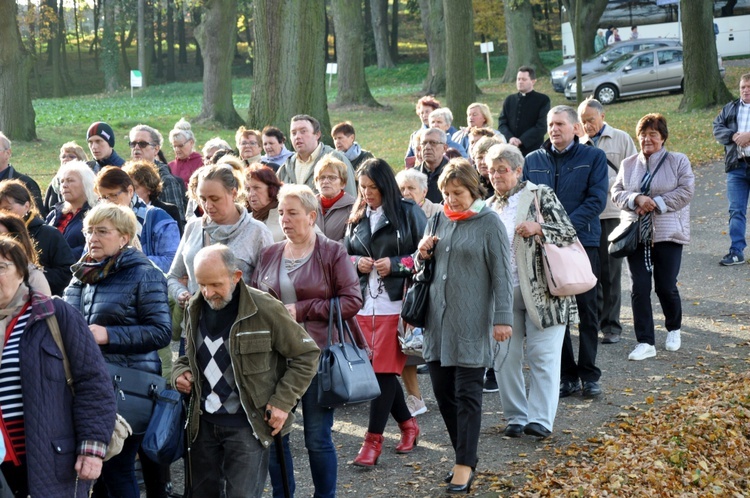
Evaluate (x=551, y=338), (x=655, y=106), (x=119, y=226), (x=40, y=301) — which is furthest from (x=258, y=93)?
(x=655, y=106)

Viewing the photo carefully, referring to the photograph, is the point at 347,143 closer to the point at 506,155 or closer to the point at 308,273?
the point at 506,155

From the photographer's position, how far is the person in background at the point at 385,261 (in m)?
7.43

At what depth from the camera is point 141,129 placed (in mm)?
10727

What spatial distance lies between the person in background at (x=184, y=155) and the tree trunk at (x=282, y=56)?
4.79 metres

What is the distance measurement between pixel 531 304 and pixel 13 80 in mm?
21699

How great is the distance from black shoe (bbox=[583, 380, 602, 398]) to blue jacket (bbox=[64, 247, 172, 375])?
4.15 m

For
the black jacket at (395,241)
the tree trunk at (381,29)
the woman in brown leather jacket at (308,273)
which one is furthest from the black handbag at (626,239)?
the tree trunk at (381,29)

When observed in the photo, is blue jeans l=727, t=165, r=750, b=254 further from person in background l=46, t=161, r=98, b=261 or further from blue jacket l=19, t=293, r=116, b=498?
blue jacket l=19, t=293, r=116, b=498

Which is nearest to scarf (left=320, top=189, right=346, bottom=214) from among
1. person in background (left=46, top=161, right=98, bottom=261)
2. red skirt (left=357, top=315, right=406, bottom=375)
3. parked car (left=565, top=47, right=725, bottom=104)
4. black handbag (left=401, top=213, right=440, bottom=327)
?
red skirt (left=357, top=315, right=406, bottom=375)

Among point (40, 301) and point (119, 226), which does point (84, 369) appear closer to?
point (40, 301)

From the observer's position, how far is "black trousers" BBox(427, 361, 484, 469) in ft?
21.7

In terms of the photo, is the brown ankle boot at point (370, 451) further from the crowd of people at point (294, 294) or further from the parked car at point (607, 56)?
the parked car at point (607, 56)

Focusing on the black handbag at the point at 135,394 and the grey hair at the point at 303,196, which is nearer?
the black handbag at the point at 135,394

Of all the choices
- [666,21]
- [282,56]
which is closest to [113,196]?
[282,56]
